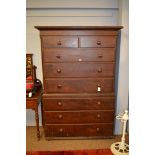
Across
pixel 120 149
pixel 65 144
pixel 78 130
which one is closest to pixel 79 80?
pixel 78 130

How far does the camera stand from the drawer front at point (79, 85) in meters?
3.04

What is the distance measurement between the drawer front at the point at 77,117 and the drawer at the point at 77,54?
34.3 inches

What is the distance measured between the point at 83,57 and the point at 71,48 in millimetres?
234

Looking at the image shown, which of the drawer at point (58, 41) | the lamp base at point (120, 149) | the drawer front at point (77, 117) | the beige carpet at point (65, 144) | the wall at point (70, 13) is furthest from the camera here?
the wall at point (70, 13)

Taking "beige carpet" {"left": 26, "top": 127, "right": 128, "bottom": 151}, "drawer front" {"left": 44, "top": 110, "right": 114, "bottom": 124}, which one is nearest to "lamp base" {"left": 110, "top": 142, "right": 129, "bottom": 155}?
"beige carpet" {"left": 26, "top": 127, "right": 128, "bottom": 151}

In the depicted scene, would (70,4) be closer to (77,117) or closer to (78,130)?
(77,117)

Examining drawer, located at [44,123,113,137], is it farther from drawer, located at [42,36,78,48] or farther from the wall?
drawer, located at [42,36,78,48]

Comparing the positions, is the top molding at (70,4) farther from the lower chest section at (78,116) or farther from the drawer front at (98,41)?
the lower chest section at (78,116)

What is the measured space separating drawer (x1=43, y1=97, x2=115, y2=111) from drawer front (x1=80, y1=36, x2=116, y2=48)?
2.80ft

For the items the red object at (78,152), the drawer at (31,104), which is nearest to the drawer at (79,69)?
the drawer at (31,104)
